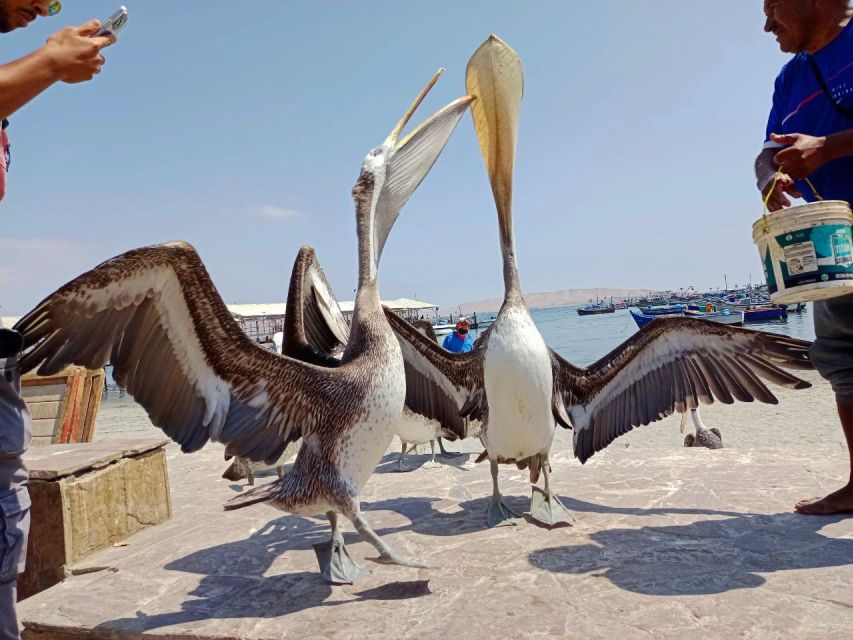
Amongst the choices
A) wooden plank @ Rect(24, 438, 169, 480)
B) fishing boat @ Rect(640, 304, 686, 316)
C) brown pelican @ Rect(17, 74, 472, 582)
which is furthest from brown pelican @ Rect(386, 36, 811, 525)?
fishing boat @ Rect(640, 304, 686, 316)

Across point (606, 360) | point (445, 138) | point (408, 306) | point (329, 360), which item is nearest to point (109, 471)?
point (329, 360)

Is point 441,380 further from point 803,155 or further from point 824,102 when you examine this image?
point 824,102

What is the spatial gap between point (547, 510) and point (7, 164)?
3.22 m

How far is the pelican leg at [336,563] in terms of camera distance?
2787 millimetres

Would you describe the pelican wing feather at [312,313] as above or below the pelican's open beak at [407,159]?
below

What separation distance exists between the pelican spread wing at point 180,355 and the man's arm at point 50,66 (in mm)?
976

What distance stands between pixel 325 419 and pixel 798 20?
3055 millimetres

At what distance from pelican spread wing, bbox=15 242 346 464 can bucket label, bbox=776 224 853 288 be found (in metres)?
2.08

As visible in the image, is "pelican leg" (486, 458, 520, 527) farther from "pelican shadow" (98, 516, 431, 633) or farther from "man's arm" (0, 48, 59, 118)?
"man's arm" (0, 48, 59, 118)

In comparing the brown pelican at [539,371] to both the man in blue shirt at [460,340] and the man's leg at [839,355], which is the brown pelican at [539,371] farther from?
the man in blue shirt at [460,340]

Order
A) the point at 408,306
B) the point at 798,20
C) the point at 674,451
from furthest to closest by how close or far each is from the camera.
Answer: the point at 408,306
the point at 674,451
the point at 798,20

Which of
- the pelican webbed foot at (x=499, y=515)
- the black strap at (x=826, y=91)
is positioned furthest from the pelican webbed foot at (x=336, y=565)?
the black strap at (x=826, y=91)

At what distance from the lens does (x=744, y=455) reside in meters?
4.75

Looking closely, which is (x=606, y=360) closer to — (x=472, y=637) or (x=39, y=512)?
(x=472, y=637)
